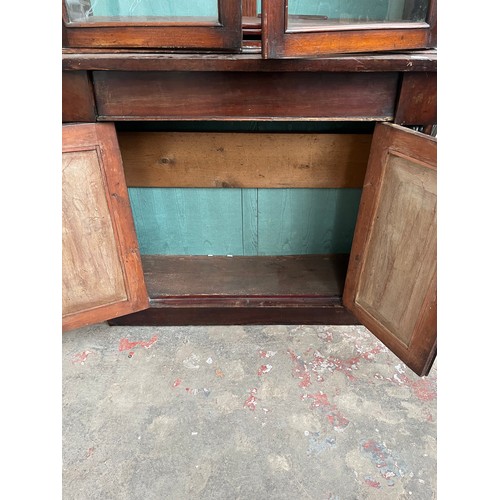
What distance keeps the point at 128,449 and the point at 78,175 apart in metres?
0.85

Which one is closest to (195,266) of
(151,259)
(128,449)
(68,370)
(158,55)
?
(151,259)

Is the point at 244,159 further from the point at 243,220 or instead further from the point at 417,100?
the point at 417,100

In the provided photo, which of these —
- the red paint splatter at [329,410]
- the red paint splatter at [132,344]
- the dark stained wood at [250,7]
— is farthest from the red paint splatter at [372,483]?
the dark stained wood at [250,7]

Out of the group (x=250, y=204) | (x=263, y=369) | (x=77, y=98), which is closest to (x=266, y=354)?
(x=263, y=369)

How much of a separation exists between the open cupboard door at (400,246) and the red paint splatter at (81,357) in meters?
1.05

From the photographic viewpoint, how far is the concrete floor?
112 cm

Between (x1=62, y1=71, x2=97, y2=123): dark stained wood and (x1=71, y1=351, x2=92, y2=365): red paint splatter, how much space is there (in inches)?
33.6

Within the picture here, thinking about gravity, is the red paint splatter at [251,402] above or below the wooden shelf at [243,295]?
below

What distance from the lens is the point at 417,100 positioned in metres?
1.20

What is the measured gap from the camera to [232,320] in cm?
164

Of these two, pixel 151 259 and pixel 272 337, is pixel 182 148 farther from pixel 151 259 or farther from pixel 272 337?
pixel 272 337

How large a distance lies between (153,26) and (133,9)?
14 centimetres

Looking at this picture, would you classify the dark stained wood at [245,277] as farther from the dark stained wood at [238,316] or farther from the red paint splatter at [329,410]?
the red paint splatter at [329,410]

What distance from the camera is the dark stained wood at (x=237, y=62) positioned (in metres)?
1.09
